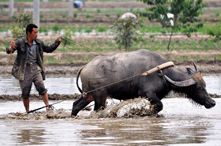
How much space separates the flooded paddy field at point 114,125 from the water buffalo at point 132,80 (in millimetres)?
213

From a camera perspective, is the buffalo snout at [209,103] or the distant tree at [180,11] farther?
the distant tree at [180,11]

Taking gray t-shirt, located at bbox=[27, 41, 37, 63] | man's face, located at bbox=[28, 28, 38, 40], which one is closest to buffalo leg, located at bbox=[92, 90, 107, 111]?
gray t-shirt, located at bbox=[27, 41, 37, 63]

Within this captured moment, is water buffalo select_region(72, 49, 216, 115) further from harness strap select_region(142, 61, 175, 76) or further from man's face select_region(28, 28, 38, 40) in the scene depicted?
man's face select_region(28, 28, 38, 40)

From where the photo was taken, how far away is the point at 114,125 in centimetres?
787

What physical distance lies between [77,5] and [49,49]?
3835 centimetres

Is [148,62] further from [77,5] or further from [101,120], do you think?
[77,5]

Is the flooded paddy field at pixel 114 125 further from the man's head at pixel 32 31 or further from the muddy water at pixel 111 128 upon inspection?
the man's head at pixel 32 31

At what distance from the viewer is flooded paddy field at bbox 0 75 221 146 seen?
658 centimetres

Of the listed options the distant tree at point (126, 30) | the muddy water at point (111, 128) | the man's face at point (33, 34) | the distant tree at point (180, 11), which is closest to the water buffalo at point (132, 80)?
the muddy water at point (111, 128)

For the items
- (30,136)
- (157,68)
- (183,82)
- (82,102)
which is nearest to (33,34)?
(82,102)

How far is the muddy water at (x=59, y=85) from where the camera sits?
40.0 ft

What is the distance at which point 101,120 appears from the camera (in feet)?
27.7

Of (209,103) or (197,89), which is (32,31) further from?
(209,103)

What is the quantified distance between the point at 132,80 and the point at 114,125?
1259 mm
